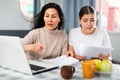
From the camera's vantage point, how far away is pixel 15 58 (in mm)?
1210

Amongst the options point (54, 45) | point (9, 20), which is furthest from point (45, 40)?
point (9, 20)

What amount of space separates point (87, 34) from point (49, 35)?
0.42 m

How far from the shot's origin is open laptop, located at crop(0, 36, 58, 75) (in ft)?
3.71

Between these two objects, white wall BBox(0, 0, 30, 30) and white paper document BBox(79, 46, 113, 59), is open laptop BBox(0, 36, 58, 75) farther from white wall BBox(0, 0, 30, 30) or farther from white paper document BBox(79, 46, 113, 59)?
white wall BBox(0, 0, 30, 30)

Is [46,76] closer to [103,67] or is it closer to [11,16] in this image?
[103,67]

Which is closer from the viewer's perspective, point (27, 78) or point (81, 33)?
point (27, 78)

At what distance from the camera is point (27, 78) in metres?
1.11

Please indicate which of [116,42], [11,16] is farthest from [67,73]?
[116,42]

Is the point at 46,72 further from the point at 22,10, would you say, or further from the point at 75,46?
the point at 22,10

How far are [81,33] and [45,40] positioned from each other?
17.2 inches

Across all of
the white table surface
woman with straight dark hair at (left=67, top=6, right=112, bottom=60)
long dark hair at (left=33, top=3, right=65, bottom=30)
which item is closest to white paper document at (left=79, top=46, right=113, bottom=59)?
woman with straight dark hair at (left=67, top=6, right=112, bottom=60)

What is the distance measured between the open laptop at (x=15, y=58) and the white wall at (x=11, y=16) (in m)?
1.89

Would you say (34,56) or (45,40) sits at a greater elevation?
(45,40)

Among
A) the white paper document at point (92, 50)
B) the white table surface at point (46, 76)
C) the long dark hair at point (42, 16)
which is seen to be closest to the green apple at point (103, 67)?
the white table surface at point (46, 76)
